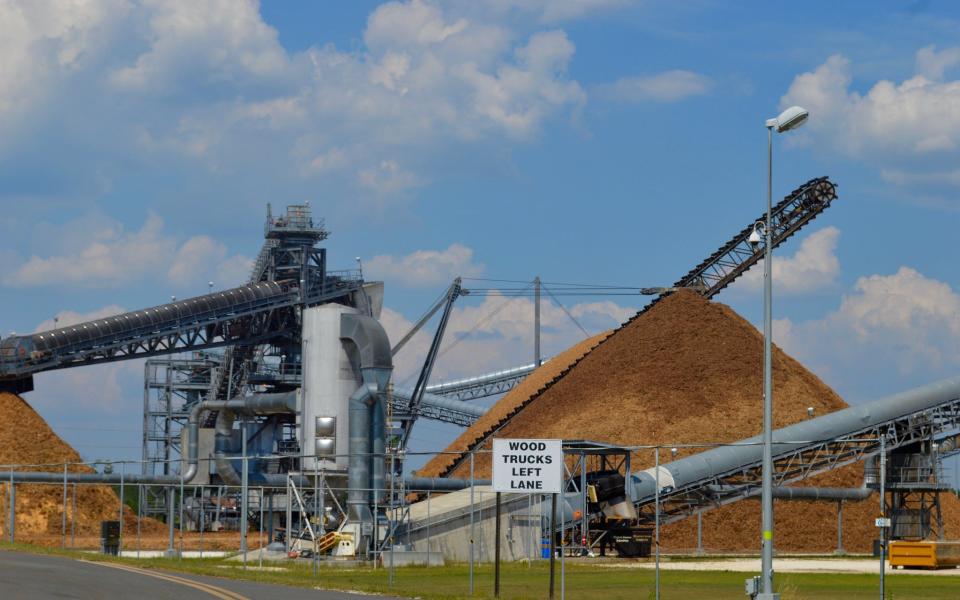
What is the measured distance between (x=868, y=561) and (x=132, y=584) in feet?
116

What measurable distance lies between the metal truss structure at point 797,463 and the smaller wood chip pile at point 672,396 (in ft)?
33.0

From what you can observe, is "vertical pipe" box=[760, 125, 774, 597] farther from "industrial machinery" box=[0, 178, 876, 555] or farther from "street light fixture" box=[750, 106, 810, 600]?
"industrial machinery" box=[0, 178, 876, 555]

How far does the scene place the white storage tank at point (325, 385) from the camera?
54.3m

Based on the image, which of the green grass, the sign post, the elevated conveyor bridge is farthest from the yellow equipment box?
the sign post

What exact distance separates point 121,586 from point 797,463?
41.4 metres

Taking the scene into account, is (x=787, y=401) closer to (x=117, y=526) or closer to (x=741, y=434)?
(x=741, y=434)

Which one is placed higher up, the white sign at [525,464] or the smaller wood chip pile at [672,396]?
the smaller wood chip pile at [672,396]

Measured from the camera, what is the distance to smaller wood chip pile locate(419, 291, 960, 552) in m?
82.4

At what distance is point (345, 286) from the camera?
89250 millimetres

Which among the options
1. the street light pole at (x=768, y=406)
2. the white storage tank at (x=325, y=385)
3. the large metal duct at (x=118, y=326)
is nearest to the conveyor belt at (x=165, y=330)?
the large metal duct at (x=118, y=326)

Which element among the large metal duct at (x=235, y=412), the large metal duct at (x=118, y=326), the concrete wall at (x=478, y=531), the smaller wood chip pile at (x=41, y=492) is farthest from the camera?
the large metal duct at (x=118, y=326)

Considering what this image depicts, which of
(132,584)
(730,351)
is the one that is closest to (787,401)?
(730,351)

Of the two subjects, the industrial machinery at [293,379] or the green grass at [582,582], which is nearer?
the green grass at [582,582]

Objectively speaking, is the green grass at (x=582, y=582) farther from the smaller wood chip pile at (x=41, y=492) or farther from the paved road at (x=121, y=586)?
the smaller wood chip pile at (x=41, y=492)
